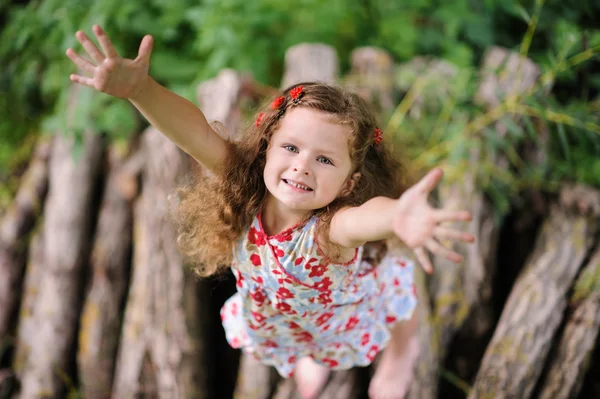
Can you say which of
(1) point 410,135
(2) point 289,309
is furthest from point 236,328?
(1) point 410,135

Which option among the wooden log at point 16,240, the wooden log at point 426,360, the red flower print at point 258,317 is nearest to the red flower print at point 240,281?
the red flower print at point 258,317

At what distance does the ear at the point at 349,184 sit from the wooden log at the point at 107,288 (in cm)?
134

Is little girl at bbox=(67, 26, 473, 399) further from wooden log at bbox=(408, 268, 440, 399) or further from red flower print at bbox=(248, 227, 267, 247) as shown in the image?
wooden log at bbox=(408, 268, 440, 399)

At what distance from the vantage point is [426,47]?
9.68ft

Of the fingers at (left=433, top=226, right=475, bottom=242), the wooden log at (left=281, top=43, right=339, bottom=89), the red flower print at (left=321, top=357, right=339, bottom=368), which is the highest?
the wooden log at (left=281, top=43, right=339, bottom=89)

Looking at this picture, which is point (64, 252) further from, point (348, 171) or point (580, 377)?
point (580, 377)

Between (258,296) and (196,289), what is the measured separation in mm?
734

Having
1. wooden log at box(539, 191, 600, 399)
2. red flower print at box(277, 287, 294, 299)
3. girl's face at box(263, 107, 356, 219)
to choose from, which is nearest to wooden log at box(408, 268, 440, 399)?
wooden log at box(539, 191, 600, 399)

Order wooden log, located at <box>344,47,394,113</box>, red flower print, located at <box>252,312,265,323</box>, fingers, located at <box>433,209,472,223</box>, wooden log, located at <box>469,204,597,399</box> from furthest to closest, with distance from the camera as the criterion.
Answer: wooden log, located at <box>344,47,394,113</box>, wooden log, located at <box>469,204,597,399</box>, red flower print, located at <box>252,312,265,323</box>, fingers, located at <box>433,209,472,223</box>

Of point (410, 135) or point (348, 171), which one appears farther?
point (410, 135)

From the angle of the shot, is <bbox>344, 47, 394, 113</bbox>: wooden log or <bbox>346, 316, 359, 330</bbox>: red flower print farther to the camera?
<bbox>344, 47, 394, 113</bbox>: wooden log

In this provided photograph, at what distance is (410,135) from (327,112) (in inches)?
50.6

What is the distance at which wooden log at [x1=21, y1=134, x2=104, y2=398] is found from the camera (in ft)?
7.70

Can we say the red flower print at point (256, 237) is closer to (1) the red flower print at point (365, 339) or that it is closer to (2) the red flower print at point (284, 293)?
(2) the red flower print at point (284, 293)
